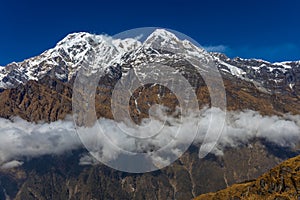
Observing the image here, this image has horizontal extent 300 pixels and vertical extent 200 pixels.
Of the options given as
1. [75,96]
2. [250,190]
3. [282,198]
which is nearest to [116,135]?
[282,198]

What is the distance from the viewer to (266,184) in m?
174

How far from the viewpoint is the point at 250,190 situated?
624ft

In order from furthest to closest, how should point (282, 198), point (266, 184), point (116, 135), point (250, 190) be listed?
point (250, 190) < point (266, 184) < point (282, 198) < point (116, 135)

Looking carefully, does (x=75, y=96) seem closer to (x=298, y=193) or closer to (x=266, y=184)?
(x=298, y=193)

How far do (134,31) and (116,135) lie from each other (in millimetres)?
95693

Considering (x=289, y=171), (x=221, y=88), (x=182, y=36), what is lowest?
(x=221, y=88)

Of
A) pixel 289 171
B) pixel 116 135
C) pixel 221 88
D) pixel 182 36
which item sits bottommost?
pixel 221 88

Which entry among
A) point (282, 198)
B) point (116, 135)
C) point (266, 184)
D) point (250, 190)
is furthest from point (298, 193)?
point (116, 135)

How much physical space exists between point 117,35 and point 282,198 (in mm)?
122981

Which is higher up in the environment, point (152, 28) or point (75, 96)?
point (152, 28)

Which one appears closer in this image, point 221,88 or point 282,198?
point 221,88

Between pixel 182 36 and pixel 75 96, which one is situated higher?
pixel 182 36

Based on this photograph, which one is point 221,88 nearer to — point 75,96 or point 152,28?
point 152,28

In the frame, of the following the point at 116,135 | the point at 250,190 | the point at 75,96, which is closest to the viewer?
the point at 75,96
